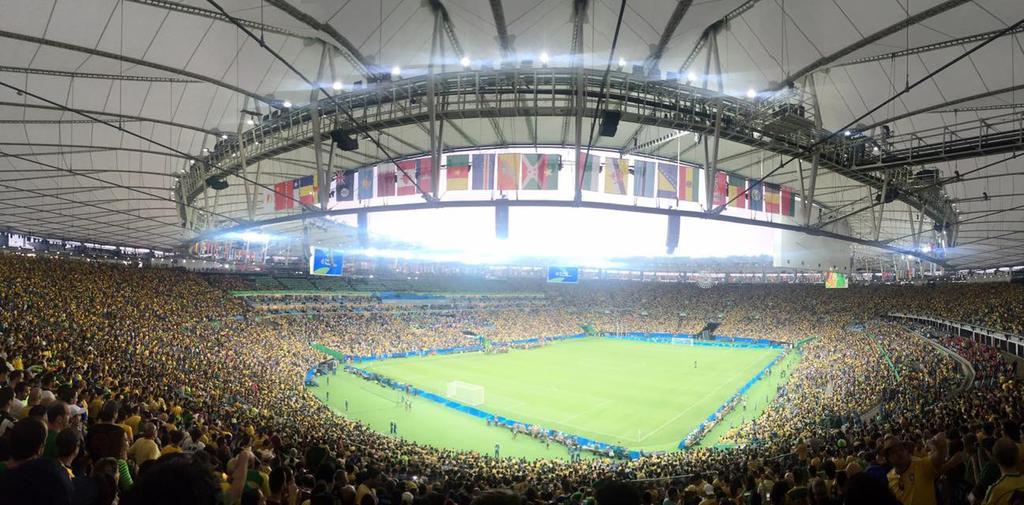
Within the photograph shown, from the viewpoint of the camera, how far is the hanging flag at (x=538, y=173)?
1703 centimetres

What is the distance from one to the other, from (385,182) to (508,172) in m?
4.82

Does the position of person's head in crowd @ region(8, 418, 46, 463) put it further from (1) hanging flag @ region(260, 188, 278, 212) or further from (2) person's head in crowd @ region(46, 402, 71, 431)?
(1) hanging flag @ region(260, 188, 278, 212)

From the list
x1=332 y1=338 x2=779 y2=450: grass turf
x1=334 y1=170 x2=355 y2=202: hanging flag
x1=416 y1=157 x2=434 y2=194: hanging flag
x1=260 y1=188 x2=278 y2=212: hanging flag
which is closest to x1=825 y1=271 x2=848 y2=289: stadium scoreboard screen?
x1=332 y1=338 x2=779 y2=450: grass turf

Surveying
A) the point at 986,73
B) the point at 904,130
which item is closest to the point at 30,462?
the point at 986,73

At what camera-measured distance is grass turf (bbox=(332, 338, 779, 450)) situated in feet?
87.2

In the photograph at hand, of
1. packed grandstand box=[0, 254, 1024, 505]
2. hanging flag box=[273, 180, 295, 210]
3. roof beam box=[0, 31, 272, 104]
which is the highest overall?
roof beam box=[0, 31, 272, 104]

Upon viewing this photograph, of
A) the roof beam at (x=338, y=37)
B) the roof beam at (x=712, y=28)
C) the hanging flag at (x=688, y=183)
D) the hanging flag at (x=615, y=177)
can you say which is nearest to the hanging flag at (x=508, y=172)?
the hanging flag at (x=615, y=177)

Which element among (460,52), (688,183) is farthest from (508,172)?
(688,183)

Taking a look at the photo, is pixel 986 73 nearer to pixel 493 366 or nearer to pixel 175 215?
pixel 493 366

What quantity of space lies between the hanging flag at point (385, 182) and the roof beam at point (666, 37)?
31.3ft

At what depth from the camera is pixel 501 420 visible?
26.6 metres

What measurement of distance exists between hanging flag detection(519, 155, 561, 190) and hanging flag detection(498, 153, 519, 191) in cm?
20

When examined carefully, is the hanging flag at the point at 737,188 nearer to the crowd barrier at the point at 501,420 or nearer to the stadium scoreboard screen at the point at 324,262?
the crowd barrier at the point at 501,420

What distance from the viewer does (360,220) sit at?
1772 centimetres
